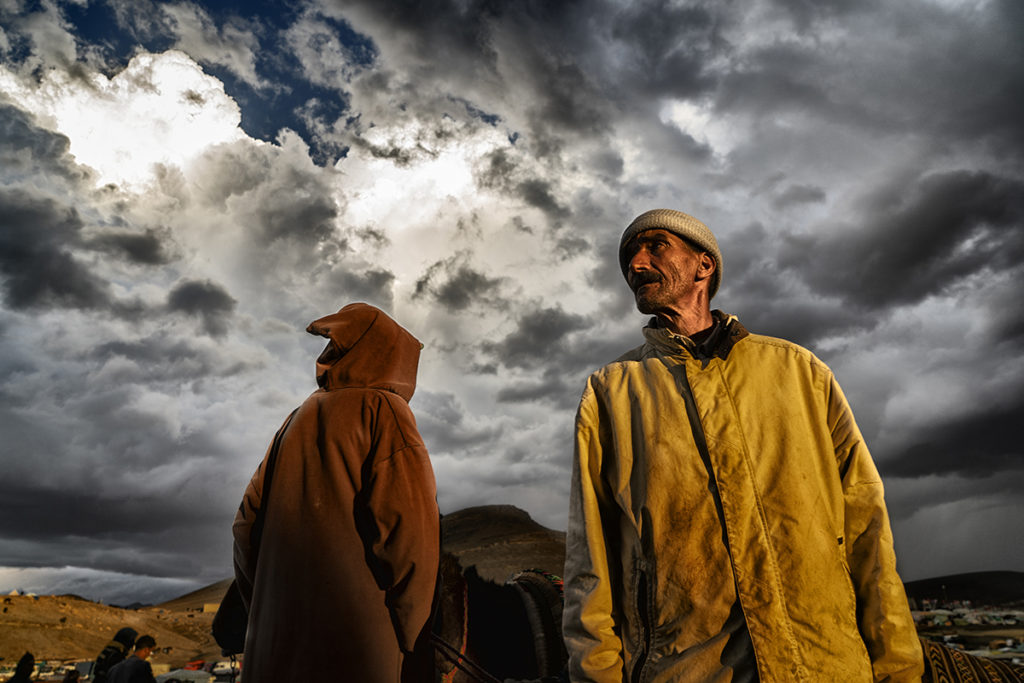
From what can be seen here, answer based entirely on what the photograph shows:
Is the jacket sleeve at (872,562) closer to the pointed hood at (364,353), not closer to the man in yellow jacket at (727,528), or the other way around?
the man in yellow jacket at (727,528)

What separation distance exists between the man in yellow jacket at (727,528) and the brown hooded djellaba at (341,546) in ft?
3.16

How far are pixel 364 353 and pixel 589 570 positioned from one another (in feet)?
6.29

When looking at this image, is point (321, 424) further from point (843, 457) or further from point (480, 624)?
point (843, 457)

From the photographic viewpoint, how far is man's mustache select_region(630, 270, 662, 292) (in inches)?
94.0

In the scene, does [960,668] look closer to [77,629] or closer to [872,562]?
[872,562]

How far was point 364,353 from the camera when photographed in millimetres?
3365

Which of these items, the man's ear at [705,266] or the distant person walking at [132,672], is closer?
the man's ear at [705,266]

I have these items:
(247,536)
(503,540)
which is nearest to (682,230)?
(247,536)

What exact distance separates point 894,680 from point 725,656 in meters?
0.48

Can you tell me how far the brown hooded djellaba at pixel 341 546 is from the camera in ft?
8.56

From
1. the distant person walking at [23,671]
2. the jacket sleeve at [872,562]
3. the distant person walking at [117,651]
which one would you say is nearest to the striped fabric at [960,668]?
the jacket sleeve at [872,562]

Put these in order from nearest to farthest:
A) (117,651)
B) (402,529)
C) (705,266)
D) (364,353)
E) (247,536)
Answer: (705,266) → (402,529) → (247,536) → (364,353) → (117,651)

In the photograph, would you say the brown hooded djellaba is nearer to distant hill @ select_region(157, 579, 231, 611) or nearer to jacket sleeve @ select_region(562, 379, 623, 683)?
jacket sleeve @ select_region(562, 379, 623, 683)

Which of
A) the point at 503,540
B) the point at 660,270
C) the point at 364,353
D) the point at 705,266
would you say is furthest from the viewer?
the point at 503,540
